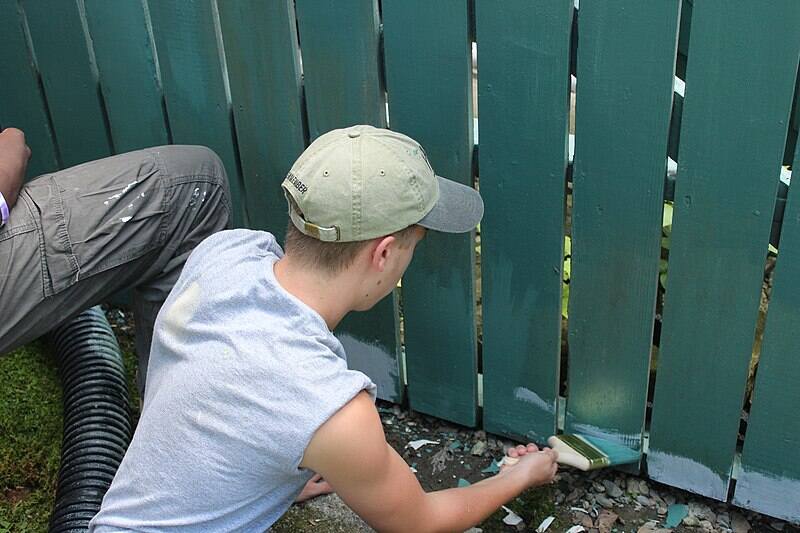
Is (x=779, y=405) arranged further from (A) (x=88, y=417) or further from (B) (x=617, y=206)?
(A) (x=88, y=417)

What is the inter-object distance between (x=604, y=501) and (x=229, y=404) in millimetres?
1403

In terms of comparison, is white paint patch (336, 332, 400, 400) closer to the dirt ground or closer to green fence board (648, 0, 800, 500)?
the dirt ground

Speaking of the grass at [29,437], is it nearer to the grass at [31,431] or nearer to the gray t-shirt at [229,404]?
the grass at [31,431]

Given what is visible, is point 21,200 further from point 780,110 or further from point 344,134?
point 780,110

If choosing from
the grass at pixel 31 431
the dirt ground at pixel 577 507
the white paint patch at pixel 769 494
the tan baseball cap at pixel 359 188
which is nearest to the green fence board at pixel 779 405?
the white paint patch at pixel 769 494

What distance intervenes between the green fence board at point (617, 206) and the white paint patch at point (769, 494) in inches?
12.0

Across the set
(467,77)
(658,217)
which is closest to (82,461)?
(467,77)

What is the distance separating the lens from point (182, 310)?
1.80 metres

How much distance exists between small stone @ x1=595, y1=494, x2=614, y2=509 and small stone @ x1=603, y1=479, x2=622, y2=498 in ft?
0.07

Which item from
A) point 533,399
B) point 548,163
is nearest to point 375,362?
point 533,399

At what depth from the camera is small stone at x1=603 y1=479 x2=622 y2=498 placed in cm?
263

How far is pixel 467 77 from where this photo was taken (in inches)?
87.7

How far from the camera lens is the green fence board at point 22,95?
9.86 feet

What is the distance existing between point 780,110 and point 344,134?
0.94 meters
